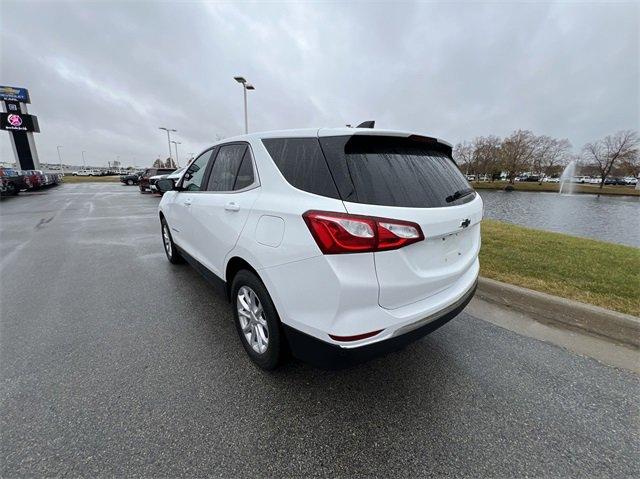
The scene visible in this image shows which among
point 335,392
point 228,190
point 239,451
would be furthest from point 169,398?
point 228,190

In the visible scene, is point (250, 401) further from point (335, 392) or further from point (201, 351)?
point (201, 351)

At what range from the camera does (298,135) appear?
2.14m

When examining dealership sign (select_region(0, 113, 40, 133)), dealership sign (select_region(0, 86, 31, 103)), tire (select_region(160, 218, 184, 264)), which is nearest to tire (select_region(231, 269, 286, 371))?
tire (select_region(160, 218, 184, 264))

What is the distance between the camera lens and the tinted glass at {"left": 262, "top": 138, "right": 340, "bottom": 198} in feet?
6.03

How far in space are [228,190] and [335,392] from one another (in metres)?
1.91

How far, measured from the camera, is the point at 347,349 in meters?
1.77

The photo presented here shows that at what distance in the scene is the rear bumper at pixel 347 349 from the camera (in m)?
1.79

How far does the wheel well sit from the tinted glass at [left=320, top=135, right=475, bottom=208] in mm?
1009

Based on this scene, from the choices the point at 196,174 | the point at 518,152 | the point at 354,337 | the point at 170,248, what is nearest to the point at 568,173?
the point at 518,152

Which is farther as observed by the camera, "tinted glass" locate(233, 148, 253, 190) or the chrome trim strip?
"tinted glass" locate(233, 148, 253, 190)

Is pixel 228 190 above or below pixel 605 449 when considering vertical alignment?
above

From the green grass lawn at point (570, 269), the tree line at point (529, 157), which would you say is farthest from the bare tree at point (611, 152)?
the green grass lawn at point (570, 269)

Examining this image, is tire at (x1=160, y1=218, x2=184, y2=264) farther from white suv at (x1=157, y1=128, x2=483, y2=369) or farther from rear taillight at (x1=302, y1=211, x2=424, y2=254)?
rear taillight at (x1=302, y1=211, x2=424, y2=254)

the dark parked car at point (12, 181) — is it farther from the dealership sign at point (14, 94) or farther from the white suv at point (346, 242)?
the dealership sign at point (14, 94)
